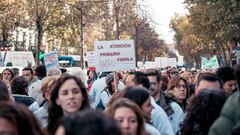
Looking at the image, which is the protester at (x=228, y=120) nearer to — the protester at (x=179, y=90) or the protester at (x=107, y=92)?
the protester at (x=179, y=90)

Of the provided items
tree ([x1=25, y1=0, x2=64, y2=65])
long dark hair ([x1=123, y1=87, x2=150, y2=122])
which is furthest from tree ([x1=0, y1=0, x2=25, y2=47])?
long dark hair ([x1=123, y1=87, x2=150, y2=122])

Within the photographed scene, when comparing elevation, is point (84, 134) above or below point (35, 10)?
below

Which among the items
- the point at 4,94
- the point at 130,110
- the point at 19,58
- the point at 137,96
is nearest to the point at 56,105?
the point at 4,94

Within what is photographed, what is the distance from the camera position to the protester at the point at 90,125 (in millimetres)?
2611

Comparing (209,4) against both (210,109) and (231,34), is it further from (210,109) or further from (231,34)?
(210,109)

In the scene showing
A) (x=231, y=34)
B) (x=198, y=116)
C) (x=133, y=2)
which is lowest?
(x=198, y=116)

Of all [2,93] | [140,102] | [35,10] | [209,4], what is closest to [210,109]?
[140,102]

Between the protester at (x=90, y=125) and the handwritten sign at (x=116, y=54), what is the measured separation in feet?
28.1

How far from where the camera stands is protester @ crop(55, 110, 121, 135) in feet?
8.57

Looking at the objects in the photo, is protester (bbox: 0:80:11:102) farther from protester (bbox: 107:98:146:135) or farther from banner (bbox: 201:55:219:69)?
banner (bbox: 201:55:219:69)

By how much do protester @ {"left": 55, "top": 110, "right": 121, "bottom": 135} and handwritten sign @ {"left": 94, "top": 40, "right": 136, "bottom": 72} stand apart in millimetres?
8565

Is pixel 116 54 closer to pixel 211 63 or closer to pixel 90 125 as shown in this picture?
pixel 90 125

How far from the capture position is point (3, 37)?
49875mm

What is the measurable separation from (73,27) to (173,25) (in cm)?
4842
